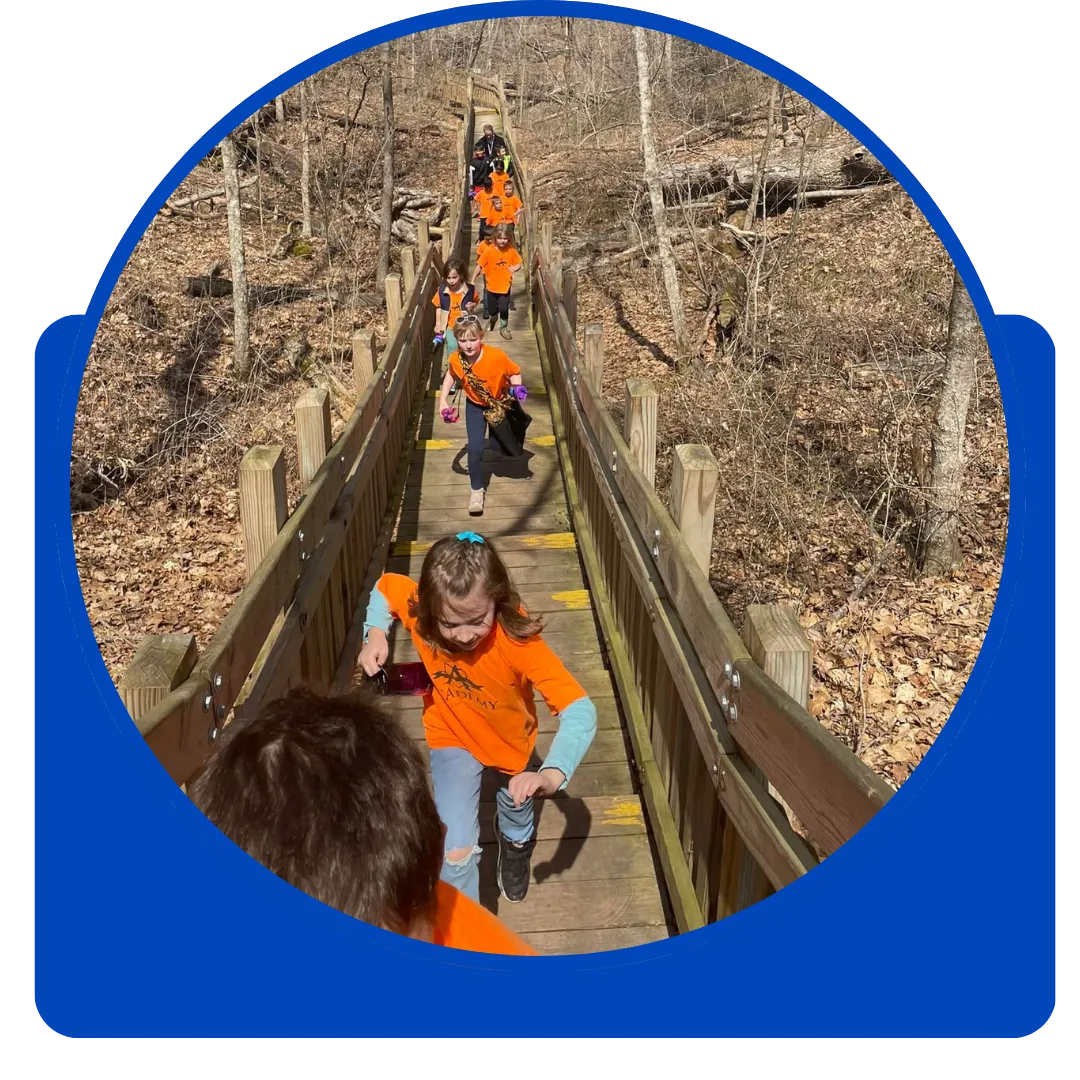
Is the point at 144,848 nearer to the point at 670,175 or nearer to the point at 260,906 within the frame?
the point at 260,906

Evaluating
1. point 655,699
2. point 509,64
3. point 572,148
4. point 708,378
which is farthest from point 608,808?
point 509,64

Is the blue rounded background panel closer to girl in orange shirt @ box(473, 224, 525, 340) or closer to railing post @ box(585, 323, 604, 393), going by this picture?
railing post @ box(585, 323, 604, 393)

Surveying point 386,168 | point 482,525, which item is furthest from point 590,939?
point 386,168

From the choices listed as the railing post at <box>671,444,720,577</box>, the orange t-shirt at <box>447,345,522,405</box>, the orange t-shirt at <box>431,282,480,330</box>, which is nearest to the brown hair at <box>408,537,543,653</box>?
the railing post at <box>671,444,720,577</box>

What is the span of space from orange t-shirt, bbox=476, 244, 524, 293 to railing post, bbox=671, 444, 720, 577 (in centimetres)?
754

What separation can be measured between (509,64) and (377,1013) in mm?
27982

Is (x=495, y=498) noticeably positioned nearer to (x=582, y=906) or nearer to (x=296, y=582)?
(x=296, y=582)

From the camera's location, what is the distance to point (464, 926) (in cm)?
197

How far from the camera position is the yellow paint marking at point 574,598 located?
5617 millimetres

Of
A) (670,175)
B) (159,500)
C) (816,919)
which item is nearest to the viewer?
(816,919)

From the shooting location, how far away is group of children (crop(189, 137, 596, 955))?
5.37ft

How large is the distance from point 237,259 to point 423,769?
11.4 metres

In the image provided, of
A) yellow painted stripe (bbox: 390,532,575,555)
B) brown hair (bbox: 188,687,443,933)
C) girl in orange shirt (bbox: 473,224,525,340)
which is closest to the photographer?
brown hair (bbox: 188,687,443,933)

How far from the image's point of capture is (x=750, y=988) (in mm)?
2664
